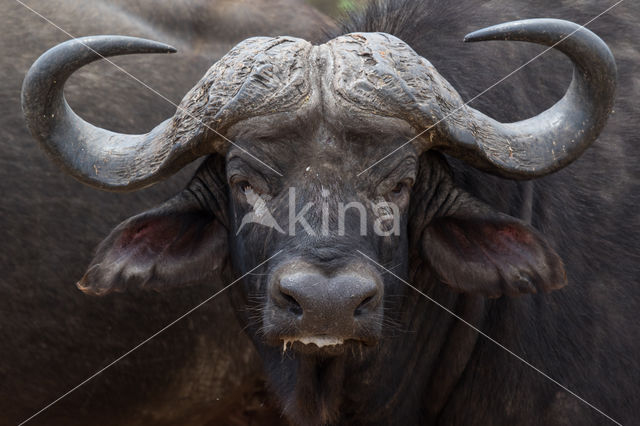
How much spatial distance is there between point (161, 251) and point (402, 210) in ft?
3.51

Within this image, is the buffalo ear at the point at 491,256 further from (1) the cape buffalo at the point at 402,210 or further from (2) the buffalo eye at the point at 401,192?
(2) the buffalo eye at the point at 401,192

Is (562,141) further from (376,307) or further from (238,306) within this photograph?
(238,306)

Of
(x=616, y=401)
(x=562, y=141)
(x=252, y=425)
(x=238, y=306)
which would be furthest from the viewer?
(x=252, y=425)

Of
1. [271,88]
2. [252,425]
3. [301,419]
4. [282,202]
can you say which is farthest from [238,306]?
[252,425]

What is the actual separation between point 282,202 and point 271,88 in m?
0.42

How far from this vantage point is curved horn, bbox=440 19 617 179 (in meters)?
3.41

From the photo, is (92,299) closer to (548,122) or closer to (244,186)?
(244,186)

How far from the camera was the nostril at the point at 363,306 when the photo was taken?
3.30m

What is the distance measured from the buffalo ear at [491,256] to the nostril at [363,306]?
27.2 inches

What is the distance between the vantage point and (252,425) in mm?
5559

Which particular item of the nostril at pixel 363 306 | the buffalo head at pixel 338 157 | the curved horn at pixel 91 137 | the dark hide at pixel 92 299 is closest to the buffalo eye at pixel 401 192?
the buffalo head at pixel 338 157

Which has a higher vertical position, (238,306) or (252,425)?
(238,306)

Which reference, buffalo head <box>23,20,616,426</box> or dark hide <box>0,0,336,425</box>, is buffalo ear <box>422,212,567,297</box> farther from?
dark hide <box>0,0,336,425</box>

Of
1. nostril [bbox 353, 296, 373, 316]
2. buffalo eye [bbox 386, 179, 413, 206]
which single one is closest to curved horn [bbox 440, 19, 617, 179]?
buffalo eye [bbox 386, 179, 413, 206]
